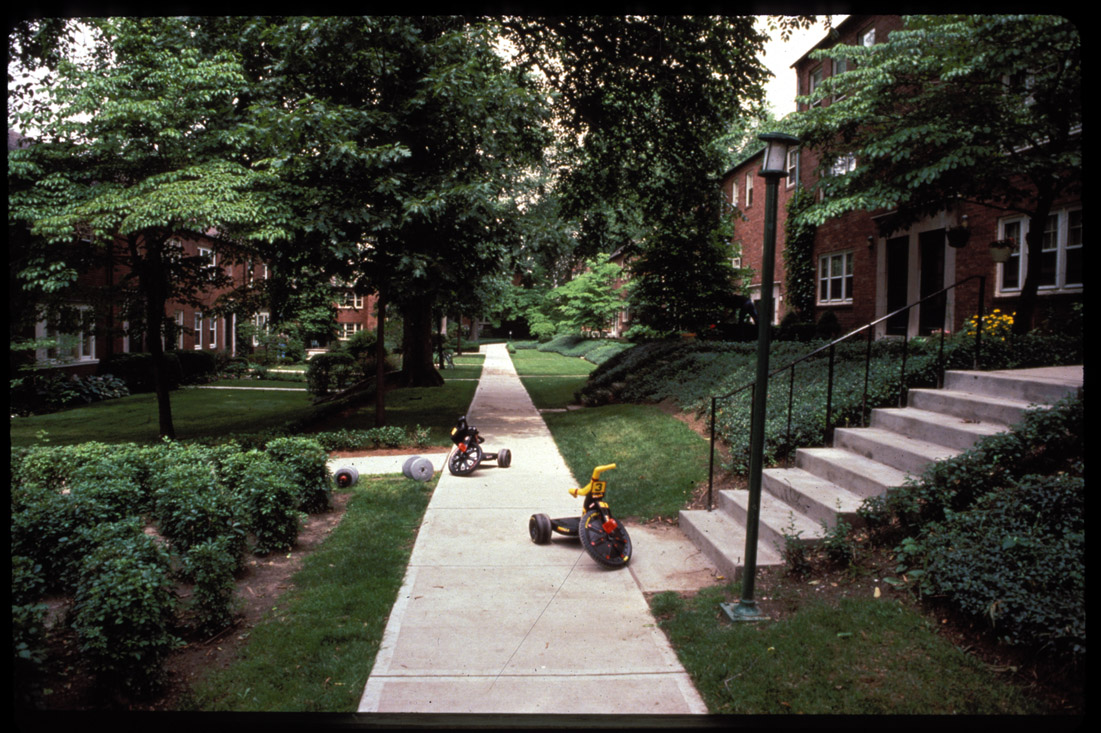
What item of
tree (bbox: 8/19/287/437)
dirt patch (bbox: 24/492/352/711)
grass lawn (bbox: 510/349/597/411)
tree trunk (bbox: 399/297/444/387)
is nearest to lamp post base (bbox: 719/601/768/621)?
dirt patch (bbox: 24/492/352/711)

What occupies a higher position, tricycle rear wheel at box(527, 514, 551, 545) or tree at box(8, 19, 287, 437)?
tree at box(8, 19, 287, 437)

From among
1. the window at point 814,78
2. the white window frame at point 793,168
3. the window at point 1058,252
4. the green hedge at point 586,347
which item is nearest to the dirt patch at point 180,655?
the window at point 1058,252

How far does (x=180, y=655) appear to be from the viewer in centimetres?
390

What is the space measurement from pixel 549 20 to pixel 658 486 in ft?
26.0

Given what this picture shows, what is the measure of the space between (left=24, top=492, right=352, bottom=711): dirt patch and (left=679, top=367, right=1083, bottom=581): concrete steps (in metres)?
3.38

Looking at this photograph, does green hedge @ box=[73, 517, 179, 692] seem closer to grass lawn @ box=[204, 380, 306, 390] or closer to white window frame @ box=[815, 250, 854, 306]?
white window frame @ box=[815, 250, 854, 306]

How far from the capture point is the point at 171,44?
11.2 meters

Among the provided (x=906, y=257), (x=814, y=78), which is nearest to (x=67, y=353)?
(x=906, y=257)

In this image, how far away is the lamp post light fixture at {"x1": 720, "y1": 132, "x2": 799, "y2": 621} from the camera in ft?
14.0

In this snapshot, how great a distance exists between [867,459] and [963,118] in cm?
690

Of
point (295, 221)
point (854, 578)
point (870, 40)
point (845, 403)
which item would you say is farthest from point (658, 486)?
point (870, 40)

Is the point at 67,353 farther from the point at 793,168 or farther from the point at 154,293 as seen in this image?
the point at 793,168

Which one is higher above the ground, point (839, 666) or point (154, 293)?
point (154, 293)

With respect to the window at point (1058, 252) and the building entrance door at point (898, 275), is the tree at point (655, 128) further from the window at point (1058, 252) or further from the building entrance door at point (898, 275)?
the window at point (1058, 252)
